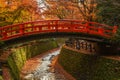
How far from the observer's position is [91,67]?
88.4ft

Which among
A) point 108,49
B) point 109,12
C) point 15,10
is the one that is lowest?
point 108,49

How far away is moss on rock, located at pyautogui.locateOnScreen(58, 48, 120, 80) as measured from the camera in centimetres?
2343

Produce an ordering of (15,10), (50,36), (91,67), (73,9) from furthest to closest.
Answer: (73,9)
(15,10)
(91,67)
(50,36)

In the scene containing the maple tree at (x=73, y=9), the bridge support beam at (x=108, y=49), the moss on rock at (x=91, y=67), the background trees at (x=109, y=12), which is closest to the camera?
the moss on rock at (x=91, y=67)

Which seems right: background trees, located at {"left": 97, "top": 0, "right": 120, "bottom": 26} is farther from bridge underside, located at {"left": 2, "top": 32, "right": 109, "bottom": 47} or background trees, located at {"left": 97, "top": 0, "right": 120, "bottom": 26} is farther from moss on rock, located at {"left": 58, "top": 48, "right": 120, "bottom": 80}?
moss on rock, located at {"left": 58, "top": 48, "right": 120, "bottom": 80}

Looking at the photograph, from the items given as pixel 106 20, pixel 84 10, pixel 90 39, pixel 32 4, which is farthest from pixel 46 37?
pixel 32 4

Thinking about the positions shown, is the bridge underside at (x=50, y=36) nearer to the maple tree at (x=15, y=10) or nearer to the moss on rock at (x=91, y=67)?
the moss on rock at (x=91, y=67)

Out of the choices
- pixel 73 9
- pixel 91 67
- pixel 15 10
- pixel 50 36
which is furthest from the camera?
pixel 73 9

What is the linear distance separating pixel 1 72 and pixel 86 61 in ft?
32.9

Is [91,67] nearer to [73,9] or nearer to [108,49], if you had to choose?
[108,49]

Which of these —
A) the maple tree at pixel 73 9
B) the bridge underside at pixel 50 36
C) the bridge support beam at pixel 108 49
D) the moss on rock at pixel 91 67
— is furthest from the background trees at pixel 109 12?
the moss on rock at pixel 91 67

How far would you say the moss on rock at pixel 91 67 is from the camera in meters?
23.4

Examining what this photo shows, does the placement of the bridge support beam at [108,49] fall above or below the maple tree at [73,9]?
below

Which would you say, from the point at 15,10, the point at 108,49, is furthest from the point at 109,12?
the point at 15,10
